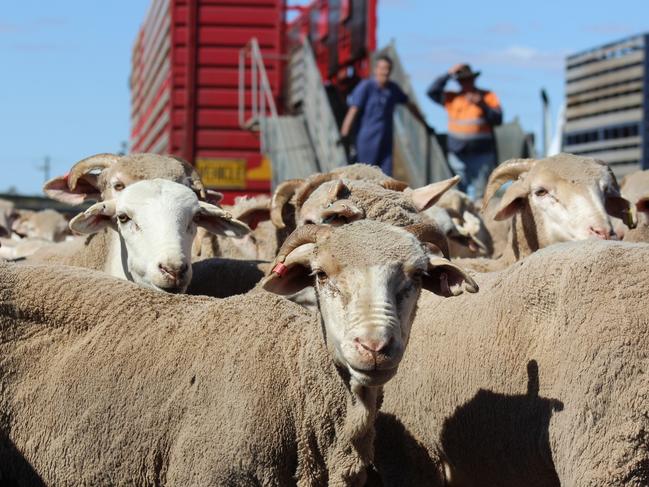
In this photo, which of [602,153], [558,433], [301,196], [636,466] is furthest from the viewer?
[602,153]

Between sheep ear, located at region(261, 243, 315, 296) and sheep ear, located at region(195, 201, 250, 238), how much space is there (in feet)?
6.17

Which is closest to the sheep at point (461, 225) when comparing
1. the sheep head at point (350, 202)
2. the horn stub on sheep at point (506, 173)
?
the horn stub on sheep at point (506, 173)

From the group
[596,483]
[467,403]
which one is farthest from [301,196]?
[596,483]

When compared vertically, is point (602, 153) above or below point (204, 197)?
below

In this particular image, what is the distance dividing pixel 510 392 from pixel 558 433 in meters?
0.40

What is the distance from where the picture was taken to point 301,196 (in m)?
6.98

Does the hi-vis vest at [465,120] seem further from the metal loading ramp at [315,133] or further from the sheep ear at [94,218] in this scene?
the sheep ear at [94,218]

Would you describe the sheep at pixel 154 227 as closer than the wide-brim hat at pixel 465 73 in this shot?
Yes

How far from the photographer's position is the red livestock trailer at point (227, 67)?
17.5 meters

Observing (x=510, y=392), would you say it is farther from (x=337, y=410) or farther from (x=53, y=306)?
(x=53, y=306)

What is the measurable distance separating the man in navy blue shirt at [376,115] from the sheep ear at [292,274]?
6.79m

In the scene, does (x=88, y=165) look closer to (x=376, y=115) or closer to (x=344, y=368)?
(x=344, y=368)

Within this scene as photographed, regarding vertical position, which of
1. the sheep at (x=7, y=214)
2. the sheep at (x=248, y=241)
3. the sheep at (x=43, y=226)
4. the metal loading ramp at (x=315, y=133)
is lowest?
the sheep at (x=43, y=226)

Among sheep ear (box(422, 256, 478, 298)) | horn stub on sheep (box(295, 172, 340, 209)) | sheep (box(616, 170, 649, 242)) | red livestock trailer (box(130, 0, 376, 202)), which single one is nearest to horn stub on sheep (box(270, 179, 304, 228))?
horn stub on sheep (box(295, 172, 340, 209))
